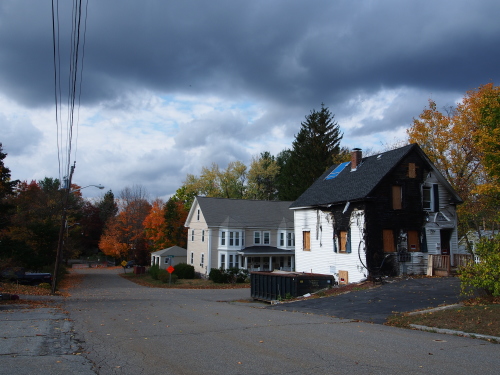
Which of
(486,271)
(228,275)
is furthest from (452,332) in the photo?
(228,275)

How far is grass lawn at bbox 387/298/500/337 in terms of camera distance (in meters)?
10.9

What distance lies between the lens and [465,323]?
11492 mm

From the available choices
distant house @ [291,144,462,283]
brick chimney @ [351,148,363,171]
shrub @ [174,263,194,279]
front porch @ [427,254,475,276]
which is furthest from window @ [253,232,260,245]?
front porch @ [427,254,475,276]

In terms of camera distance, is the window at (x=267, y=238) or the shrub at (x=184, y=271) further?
the window at (x=267, y=238)

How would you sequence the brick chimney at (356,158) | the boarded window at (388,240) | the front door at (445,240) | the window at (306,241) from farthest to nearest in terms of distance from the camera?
the window at (306,241) → the brick chimney at (356,158) → the front door at (445,240) → the boarded window at (388,240)

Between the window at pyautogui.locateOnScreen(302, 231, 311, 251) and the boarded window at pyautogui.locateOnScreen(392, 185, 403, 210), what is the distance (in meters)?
7.19

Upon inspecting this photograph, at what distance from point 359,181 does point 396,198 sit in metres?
2.59

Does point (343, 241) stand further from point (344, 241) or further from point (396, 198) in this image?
point (396, 198)

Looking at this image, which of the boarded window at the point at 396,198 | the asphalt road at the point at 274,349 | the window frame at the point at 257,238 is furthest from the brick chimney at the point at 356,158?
the asphalt road at the point at 274,349

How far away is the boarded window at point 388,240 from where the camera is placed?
26.5m

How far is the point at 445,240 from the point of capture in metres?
28.9

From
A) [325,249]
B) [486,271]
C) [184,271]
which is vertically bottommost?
[184,271]

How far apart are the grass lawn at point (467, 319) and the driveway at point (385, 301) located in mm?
1040

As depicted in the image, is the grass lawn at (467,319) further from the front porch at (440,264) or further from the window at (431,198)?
the window at (431,198)
